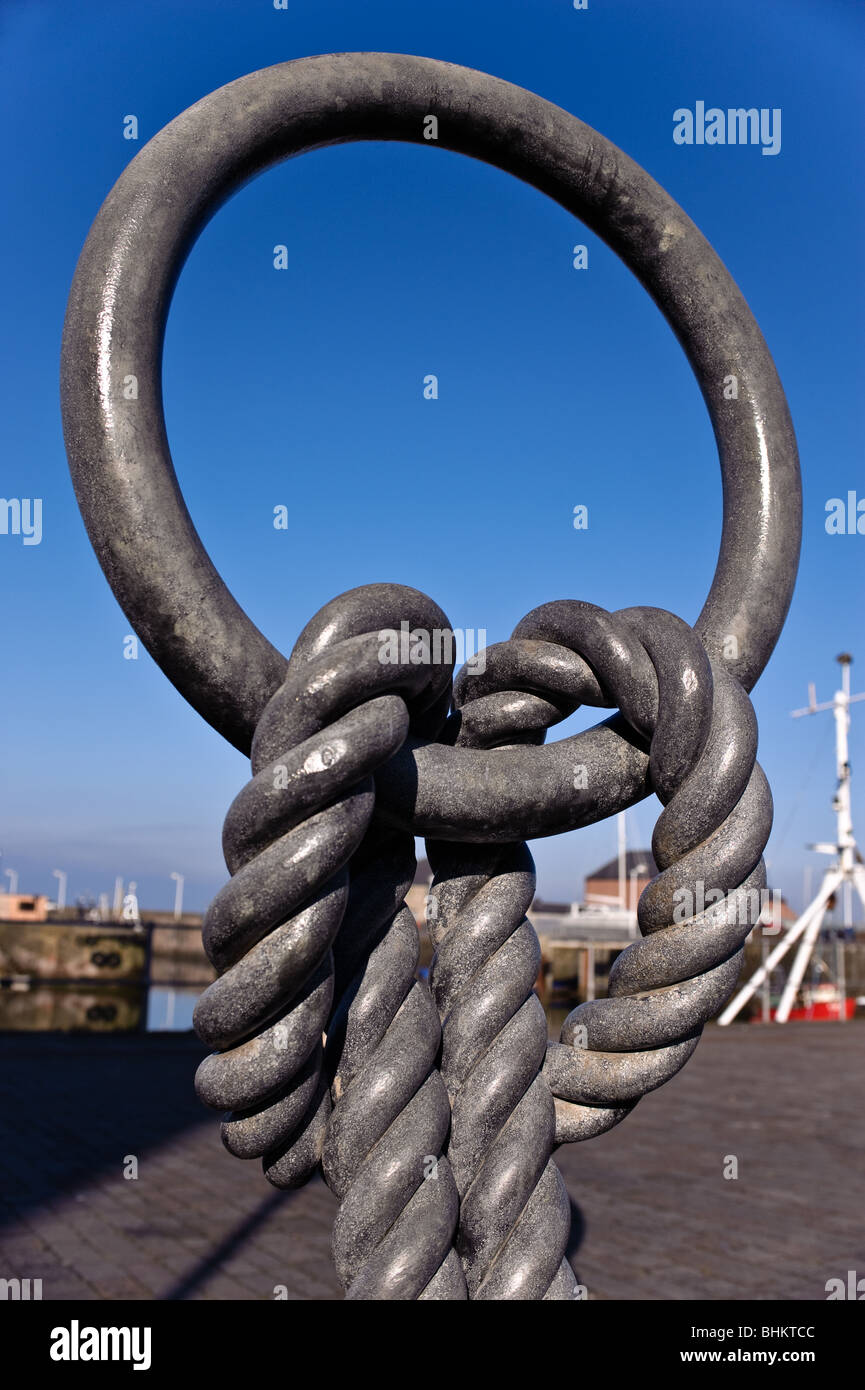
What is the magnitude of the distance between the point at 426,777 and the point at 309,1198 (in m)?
6.97

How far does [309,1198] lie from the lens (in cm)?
718

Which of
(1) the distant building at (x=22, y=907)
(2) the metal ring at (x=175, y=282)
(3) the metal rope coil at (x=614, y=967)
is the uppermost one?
(2) the metal ring at (x=175, y=282)

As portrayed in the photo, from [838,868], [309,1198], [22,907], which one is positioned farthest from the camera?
[22,907]

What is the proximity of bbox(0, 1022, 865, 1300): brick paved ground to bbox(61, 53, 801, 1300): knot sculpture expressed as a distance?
4589 millimetres

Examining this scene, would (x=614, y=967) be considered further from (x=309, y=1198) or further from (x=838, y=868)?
(x=838, y=868)

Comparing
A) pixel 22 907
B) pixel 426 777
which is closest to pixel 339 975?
pixel 426 777

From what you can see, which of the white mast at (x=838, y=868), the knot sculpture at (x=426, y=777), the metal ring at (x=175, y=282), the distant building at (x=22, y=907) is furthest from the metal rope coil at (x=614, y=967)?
the distant building at (x=22, y=907)

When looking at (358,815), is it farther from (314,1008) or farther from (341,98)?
(341,98)

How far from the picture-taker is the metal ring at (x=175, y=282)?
1000mm

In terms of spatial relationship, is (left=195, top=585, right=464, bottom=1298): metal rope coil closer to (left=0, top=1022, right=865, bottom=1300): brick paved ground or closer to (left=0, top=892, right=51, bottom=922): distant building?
(left=0, top=1022, right=865, bottom=1300): brick paved ground

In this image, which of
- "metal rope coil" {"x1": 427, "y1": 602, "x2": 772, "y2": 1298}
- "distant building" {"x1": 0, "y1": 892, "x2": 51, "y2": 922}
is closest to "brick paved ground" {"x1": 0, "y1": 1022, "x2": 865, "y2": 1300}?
"metal rope coil" {"x1": 427, "y1": 602, "x2": 772, "y2": 1298}

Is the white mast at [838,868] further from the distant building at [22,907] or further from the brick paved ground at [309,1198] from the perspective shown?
the distant building at [22,907]

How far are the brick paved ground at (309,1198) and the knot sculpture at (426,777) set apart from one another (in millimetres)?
4589

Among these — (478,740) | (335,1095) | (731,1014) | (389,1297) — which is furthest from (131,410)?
(731,1014)
